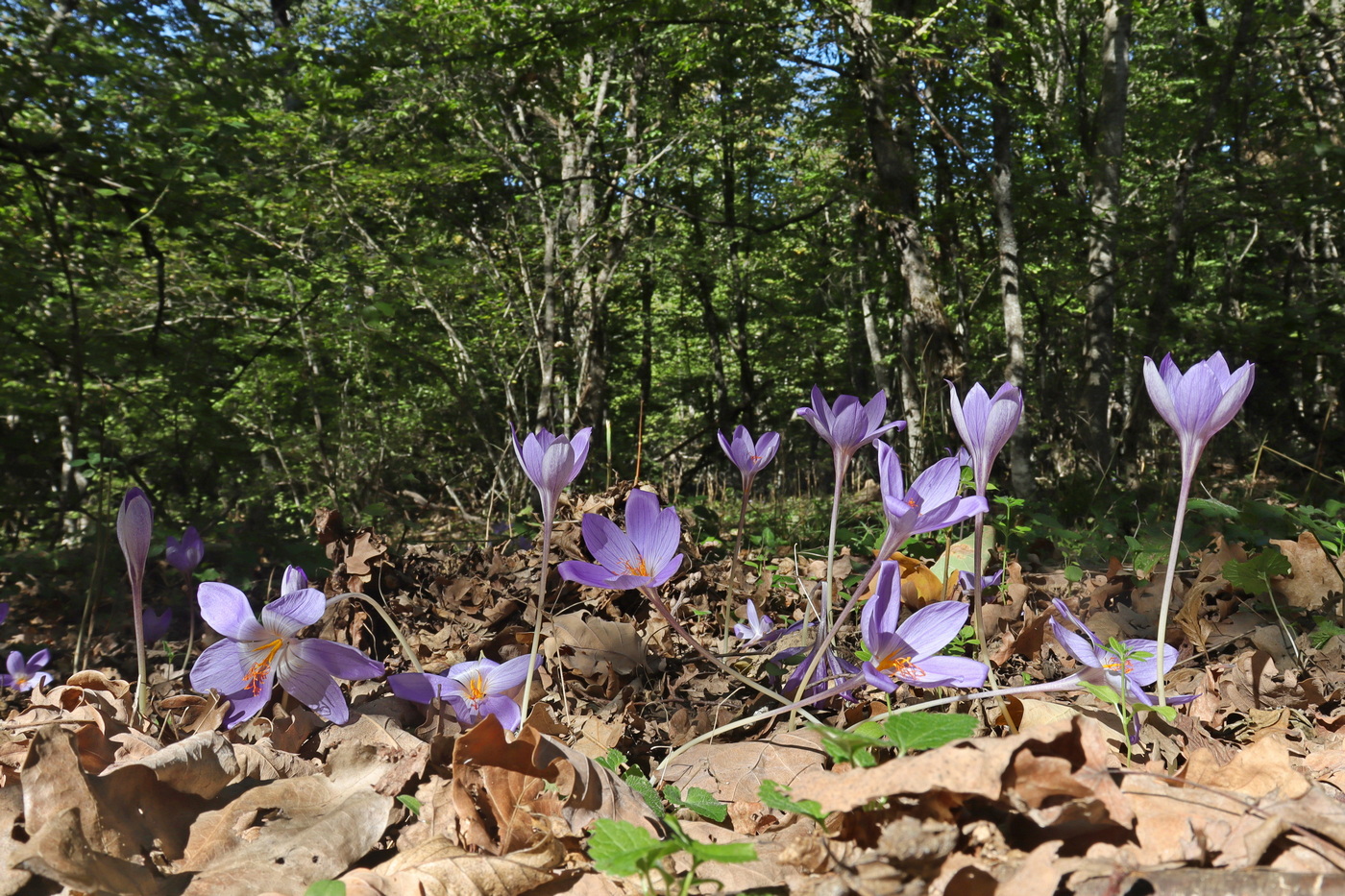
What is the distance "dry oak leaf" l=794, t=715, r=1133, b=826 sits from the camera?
0.85 metres

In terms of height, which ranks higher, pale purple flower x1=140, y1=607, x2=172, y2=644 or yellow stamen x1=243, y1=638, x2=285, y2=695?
yellow stamen x1=243, y1=638, x2=285, y2=695

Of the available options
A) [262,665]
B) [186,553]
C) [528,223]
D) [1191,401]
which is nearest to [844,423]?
[1191,401]

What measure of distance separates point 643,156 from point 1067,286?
5.64 meters

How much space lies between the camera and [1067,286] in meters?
9.63

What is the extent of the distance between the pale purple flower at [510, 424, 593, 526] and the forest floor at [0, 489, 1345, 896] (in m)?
0.37

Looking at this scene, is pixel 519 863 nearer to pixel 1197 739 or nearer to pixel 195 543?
pixel 1197 739

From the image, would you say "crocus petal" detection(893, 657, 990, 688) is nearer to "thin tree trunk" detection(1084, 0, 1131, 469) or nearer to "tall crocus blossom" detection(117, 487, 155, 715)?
"tall crocus blossom" detection(117, 487, 155, 715)

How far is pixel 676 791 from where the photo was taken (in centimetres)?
126

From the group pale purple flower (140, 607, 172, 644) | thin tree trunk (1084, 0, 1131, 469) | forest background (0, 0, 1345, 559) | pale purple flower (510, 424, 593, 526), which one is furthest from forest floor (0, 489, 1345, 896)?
thin tree trunk (1084, 0, 1131, 469)

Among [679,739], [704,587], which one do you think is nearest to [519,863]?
[679,739]

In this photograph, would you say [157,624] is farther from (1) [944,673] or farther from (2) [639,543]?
(1) [944,673]

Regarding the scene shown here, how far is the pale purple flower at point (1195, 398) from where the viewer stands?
3.75 feet

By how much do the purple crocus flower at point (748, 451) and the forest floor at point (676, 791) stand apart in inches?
15.0

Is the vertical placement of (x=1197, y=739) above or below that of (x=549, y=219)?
below
